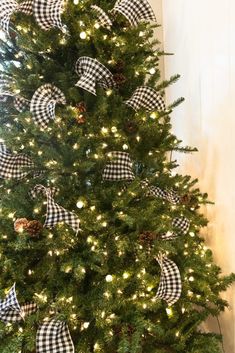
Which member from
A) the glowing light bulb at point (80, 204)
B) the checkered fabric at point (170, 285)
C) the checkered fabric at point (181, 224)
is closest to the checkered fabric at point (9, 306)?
the glowing light bulb at point (80, 204)

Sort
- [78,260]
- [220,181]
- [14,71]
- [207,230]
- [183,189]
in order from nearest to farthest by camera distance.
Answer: [78,260] → [14,71] → [183,189] → [220,181] → [207,230]

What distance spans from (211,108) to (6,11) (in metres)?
0.85

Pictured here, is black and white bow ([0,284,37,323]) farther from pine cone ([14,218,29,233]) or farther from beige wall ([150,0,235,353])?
beige wall ([150,0,235,353])

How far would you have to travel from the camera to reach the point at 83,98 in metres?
1.03

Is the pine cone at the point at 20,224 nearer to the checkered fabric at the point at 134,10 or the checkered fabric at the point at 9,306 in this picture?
the checkered fabric at the point at 9,306

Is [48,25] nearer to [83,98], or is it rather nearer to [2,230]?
[83,98]

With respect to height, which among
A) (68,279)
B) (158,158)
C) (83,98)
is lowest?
(68,279)

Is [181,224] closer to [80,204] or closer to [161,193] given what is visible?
[161,193]

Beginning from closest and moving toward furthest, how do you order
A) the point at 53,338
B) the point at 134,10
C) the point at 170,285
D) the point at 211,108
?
1. the point at 53,338
2. the point at 170,285
3. the point at 134,10
4. the point at 211,108

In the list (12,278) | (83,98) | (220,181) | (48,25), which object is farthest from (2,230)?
(220,181)

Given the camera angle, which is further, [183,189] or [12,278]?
[183,189]

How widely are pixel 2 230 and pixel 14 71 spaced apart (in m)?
0.47

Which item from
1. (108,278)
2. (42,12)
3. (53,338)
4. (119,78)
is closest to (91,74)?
(119,78)

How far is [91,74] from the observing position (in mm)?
986
